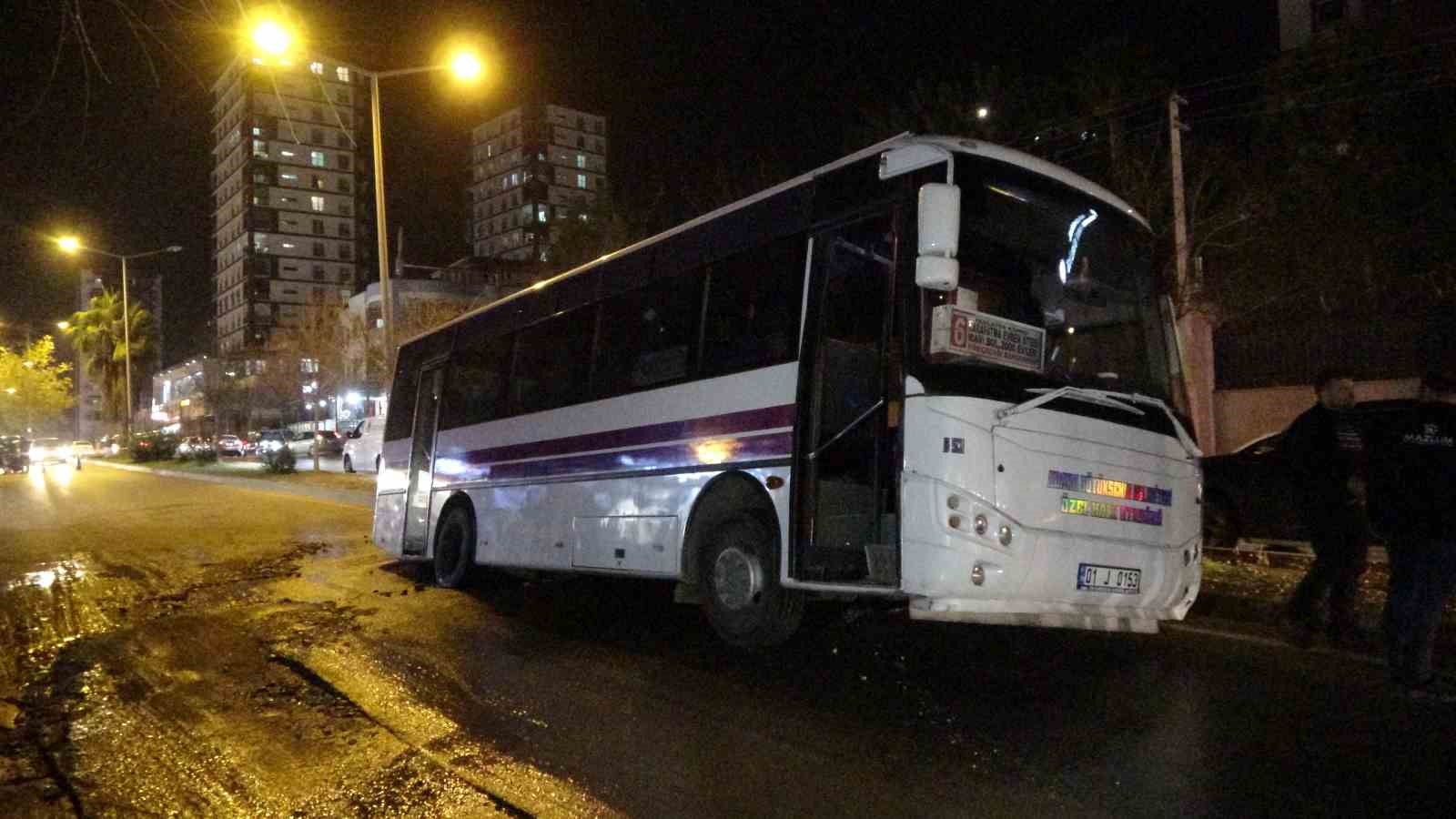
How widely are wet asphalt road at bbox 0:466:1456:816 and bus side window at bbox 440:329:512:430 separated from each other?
243cm

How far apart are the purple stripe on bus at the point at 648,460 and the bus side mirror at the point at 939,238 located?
5.17 feet

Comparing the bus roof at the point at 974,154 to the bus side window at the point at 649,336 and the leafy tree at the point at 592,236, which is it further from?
the leafy tree at the point at 592,236

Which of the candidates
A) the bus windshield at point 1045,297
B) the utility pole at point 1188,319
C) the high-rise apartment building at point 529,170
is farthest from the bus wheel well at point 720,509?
the high-rise apartment building at point 529,170

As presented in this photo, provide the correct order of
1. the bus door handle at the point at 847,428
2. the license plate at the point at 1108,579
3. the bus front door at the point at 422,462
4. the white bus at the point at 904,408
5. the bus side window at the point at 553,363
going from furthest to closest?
the bus front door at the point at 422,462
the bus side window at the point at 553,363
the bus door handle at the point at 847,428
the license plate at the point at 1108,579
the white bus at the point at 904,408

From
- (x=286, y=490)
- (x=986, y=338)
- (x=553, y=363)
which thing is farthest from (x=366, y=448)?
(x=986, y=338)

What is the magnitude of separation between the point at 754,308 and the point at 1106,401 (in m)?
2.45

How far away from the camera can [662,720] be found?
18.4 feet

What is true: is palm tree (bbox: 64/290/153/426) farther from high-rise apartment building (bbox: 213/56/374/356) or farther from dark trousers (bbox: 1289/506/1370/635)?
dark trousers (bbox: 1289/506/1370/635)

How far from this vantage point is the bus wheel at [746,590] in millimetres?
6766

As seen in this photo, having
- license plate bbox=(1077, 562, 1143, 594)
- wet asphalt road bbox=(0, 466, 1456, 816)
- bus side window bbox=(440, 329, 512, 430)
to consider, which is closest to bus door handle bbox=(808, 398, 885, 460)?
wet asphalt road bbox=(0, 466, 1456, 816)

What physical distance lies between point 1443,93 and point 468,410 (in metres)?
18.9

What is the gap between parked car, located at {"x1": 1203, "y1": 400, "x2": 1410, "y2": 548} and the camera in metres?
10.9

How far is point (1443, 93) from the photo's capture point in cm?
1869

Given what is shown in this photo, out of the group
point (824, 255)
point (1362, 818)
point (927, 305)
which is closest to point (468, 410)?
point (824, 255)
